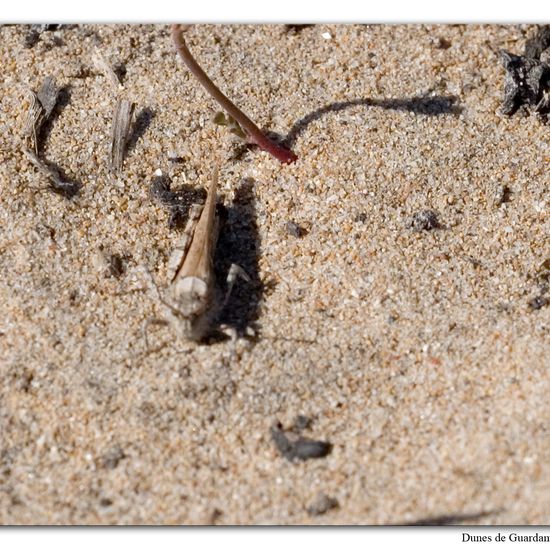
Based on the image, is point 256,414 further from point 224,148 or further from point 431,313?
point 224,148

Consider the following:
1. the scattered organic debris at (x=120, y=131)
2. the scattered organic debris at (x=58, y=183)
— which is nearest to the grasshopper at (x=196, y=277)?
the scattered organic debris at (x=120, y=131)

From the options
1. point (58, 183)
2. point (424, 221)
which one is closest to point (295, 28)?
point (424, 221)

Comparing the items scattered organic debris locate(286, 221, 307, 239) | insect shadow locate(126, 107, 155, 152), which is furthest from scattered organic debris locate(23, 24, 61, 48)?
scattered organic debris locate(286, 221, 307, 239)

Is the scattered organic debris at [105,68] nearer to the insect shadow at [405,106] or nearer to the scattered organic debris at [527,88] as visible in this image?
the insect shadow at [405,106]

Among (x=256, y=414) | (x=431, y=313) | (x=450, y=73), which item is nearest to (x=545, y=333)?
(x=431, y=313)

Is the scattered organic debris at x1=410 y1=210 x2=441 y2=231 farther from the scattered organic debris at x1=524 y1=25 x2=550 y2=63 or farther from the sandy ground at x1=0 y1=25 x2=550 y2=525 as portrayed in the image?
the scattered organic debris at x1=524 y1=25 x2=550 y2=63
